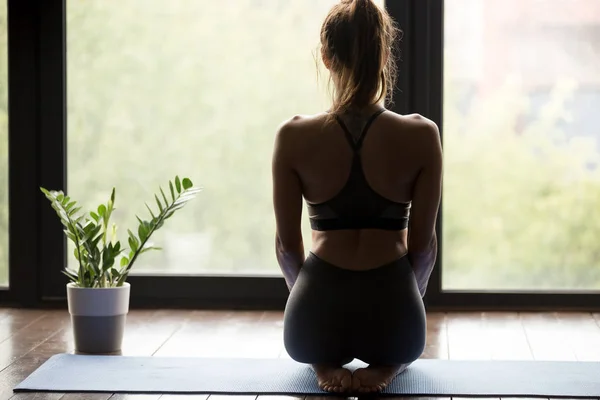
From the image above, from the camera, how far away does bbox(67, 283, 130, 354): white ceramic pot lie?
3033mm

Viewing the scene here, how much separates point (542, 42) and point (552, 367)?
58.4 inches

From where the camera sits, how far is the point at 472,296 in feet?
12.6

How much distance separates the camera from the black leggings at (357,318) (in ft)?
8.05

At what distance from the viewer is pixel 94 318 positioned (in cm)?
304

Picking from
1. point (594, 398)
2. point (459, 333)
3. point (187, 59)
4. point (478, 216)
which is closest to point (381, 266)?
point (594, 398)

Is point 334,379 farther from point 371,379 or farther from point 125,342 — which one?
point 125,342

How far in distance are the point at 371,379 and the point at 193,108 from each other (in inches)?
69.3

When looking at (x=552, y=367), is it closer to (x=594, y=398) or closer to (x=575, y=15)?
(x=594, y=398)

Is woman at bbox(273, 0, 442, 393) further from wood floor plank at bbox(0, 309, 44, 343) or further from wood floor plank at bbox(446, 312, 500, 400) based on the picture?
wood floor plank at bbox(0, 309, 44, 343)

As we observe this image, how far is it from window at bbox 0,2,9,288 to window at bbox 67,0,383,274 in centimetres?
26

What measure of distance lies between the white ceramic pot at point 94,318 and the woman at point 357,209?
2.44 feet

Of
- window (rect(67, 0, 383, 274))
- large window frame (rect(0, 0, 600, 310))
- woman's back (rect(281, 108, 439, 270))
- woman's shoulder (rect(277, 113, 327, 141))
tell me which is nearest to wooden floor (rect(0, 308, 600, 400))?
large window frame (rect(0, 0, 600, 310))

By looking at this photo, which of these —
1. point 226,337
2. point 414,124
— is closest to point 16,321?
point 226,337

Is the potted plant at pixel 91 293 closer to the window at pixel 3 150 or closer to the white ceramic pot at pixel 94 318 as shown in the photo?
the white ceramic pot at pixel 94 318
